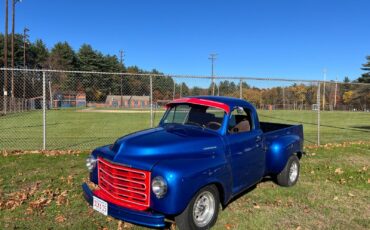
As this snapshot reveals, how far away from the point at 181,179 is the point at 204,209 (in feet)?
2.69

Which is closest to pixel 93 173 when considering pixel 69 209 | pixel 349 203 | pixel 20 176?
pixel 69 209

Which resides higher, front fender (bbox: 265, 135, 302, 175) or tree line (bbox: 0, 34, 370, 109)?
tree line (bbox: 0, 34, 370, 109)

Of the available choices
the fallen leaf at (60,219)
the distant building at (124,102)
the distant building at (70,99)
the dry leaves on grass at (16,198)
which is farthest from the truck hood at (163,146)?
the distant building at (124,102)

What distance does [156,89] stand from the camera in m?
17.3

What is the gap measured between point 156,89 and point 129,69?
10323cm

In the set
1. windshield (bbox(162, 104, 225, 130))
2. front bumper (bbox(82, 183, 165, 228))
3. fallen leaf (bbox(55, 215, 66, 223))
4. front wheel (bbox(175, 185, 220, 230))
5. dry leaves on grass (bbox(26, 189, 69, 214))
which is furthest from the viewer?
dry leaves on grass (bbox(26, 189, 69, 214))

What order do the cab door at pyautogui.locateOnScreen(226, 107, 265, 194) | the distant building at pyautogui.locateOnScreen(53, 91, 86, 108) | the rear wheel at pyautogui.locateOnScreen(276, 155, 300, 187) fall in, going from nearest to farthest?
the cab door at pyautogui.locateOnScreen(226, 107, 265, 194) < the rear wheel at pyautogui.locateOnScreen(276, 155, 300, 187) < the distant building at pyautogui.locateOnScreen(53, 91, 86, 108)

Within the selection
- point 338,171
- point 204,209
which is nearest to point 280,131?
point 338,171

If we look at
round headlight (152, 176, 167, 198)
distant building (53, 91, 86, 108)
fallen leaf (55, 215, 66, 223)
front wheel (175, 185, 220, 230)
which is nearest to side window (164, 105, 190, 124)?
front wheel (175, 185, 220, 230)

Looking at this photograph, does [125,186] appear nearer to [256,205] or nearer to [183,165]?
[183,165]

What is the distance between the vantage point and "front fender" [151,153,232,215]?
157 inches

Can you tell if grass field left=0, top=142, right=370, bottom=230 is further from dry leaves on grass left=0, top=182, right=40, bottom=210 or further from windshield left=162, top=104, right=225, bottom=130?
windshield left=162, top=104, right=225, bottom=130

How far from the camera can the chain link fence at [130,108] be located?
514 inches

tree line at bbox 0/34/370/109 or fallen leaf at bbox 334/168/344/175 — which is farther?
tree line at bbox 0/34/370/109
